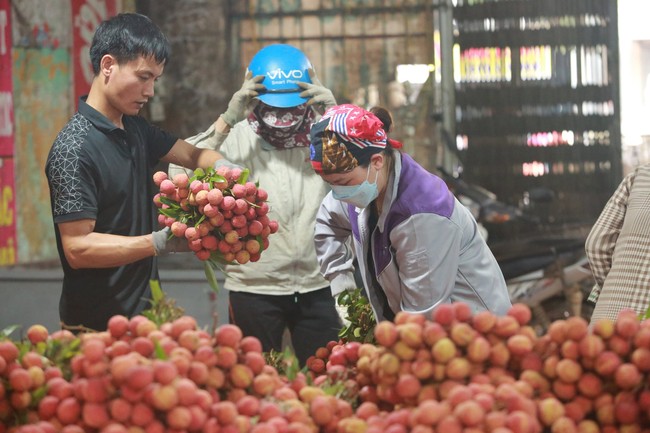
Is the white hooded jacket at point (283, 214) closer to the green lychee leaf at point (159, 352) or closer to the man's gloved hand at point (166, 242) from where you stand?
the man's gloved hand at point (166, 242)

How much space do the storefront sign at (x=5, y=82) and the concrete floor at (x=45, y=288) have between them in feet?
2.22

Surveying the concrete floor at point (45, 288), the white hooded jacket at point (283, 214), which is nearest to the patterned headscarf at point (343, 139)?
the white hooded jacket at point (283, 214)

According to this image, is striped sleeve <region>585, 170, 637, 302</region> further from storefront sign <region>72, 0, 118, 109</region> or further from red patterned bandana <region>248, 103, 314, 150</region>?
storefront sign <region>72, 0, 118, 109</region>

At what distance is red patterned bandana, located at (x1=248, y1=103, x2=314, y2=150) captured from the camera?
330 cm

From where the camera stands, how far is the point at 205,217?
6.99 feet

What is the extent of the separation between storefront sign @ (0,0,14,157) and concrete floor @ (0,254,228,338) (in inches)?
26.6

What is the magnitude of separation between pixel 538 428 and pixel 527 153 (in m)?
4.45

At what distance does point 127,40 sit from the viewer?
2.25 metres

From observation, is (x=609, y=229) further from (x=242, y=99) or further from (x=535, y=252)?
(x=535, y=252)

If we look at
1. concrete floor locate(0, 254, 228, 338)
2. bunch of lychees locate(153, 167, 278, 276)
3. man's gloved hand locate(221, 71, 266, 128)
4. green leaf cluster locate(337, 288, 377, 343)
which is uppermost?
man's gloved hand locate(221, 71, 266, 128)

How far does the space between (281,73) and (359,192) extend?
1347 millimetres

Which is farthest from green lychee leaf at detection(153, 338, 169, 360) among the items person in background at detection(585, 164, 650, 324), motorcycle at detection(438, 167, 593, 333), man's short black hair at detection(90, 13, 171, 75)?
motorcycle at detection(438, 167, 593, 333)

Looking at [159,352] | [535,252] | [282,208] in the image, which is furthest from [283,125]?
[535,252]

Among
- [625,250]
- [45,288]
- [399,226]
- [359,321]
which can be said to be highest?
[399,226]
